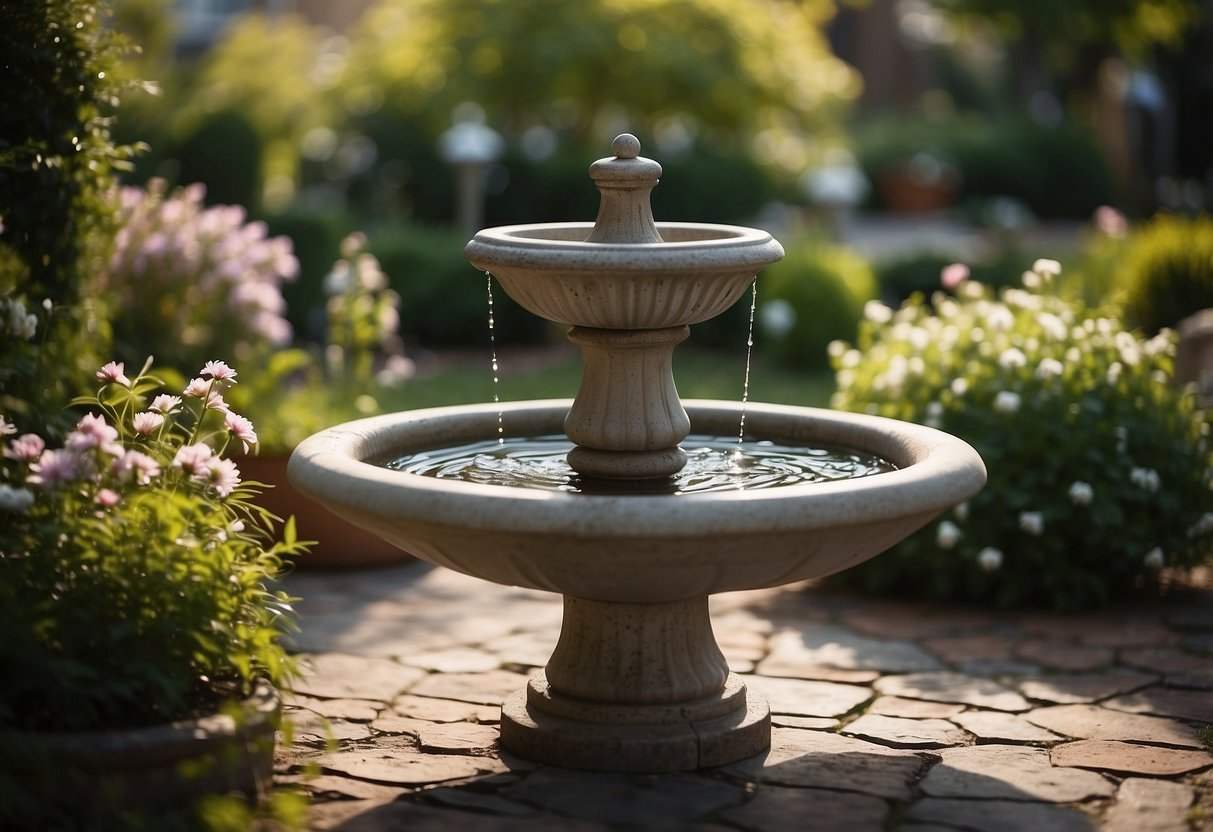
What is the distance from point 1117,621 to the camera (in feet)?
18.7

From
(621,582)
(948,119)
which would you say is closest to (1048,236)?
(948,119)

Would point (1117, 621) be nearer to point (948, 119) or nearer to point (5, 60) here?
point (5, 60)

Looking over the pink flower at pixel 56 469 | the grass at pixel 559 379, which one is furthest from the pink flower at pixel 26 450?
the grass at pixel 559 379

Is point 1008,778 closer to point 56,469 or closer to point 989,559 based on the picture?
point 989,559

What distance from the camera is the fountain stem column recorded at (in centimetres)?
420

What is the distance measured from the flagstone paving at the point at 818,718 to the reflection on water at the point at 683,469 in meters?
0.75

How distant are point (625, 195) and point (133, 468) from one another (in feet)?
5.13

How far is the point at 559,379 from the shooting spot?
11.1m

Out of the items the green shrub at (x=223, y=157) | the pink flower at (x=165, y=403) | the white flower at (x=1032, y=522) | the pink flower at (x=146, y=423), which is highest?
the green shrub at (x=223, y=157)

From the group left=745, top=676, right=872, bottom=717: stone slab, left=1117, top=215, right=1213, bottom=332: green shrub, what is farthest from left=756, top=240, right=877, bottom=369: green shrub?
left=745, top=676, right=872, bottom=717: stone slab

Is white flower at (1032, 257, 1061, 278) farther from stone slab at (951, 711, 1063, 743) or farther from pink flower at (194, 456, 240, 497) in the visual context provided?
pink flower at (194, 456, 240, 497)

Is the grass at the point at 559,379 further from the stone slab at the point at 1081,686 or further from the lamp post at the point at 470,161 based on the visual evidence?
the stone slab at the point at 1081,686

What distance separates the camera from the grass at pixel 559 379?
10359 millimetres

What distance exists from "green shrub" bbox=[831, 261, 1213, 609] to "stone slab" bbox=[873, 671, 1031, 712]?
0.86 meters
